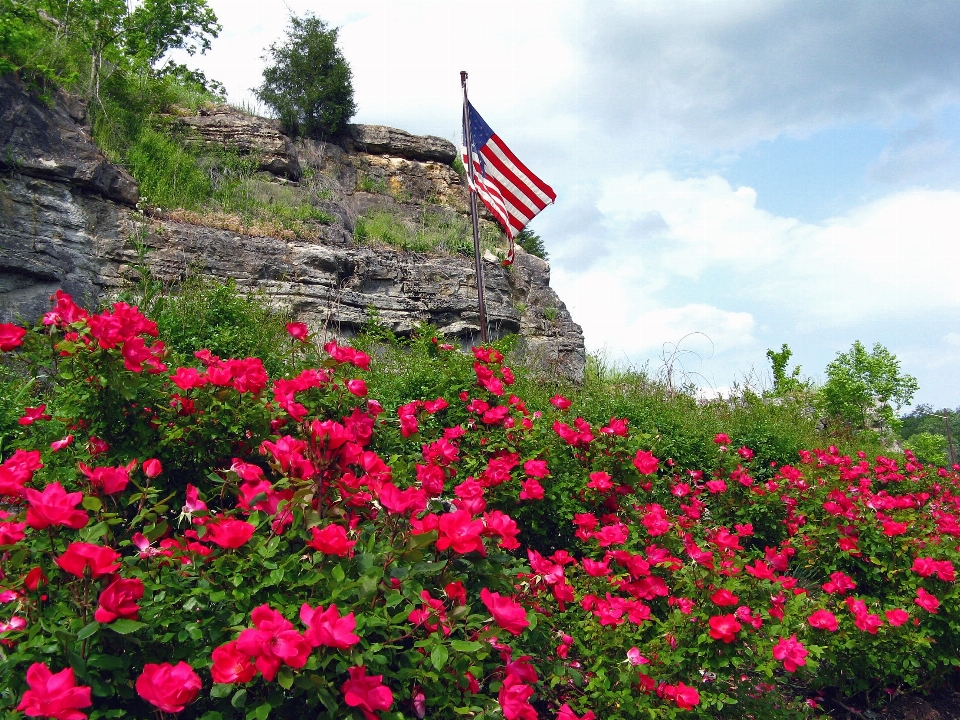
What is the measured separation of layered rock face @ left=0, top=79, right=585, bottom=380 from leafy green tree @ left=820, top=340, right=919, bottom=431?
6.34 metres

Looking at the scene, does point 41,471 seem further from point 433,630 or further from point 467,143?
point 467,143

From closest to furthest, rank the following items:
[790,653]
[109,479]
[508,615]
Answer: [508,615], [109,479], [790,653]

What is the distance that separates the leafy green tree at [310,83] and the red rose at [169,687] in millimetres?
14972

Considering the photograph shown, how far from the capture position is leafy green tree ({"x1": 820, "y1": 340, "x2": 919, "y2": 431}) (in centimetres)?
A: 1424

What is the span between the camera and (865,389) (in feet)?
56.3

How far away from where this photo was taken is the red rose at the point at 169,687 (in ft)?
4.33

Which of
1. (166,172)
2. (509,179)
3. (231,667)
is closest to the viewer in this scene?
(231,667)

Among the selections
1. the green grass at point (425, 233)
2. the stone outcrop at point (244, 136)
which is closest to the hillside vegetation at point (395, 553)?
the green grass at point (425, 233)

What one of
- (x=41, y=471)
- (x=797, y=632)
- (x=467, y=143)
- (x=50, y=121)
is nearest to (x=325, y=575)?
(x=41, y=471)

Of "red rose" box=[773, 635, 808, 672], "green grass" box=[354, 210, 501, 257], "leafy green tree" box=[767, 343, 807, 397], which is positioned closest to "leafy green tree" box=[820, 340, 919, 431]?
"leafy green tree" box=[767, 343, 807, 397]

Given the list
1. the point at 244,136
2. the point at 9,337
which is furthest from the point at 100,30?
the point at 9,337

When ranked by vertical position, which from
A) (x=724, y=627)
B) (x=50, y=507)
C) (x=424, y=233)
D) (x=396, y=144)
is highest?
(x=396, y=144)

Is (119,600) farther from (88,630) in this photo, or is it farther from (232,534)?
(232,534)

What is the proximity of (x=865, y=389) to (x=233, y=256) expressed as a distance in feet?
51.4
